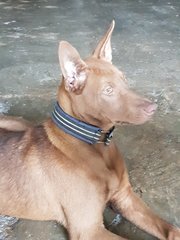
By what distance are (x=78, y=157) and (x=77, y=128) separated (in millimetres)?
152

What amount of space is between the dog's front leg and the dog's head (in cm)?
46

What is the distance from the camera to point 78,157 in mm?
2250

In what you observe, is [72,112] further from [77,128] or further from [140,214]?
[140,214]

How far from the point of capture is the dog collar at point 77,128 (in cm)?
220

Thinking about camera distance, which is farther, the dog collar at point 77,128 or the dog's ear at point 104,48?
the dog's ear at point 104,48

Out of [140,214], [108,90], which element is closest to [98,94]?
[108,90]

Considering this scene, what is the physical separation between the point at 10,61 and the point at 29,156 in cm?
243

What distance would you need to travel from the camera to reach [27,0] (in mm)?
6832

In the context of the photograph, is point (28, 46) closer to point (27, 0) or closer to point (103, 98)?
point (27, 0)

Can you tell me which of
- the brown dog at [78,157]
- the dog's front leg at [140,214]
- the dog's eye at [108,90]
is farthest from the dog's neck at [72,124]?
the dog's front leg at [140,214]

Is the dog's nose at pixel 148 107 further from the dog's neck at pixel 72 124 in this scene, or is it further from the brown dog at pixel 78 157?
the dog's neck at pixel 72 124

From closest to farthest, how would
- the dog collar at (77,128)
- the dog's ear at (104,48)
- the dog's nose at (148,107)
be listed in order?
the dog's nose at (148,107), the dog collar at (77,128), the dog's ear at (104,48)

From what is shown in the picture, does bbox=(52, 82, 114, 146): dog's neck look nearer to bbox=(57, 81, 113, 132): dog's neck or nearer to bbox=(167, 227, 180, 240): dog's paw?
bbox=(57, 81, 113, 132): dog's neck

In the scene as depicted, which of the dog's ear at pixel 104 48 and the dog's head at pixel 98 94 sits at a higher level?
the dog's ear at pixel 104 48
